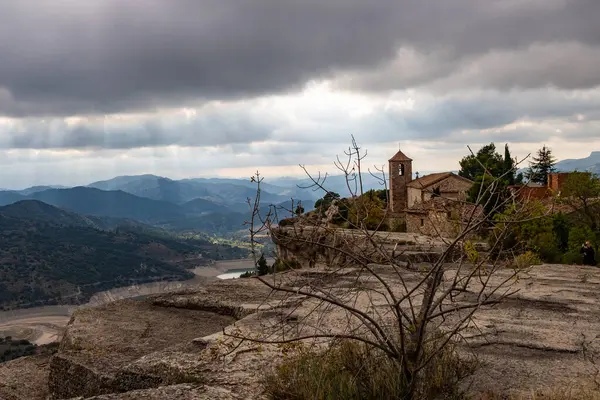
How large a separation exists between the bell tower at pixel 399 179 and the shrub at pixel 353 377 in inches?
1685

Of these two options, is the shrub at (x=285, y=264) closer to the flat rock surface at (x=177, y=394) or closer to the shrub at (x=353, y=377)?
the shrub at (x=353, y=377)

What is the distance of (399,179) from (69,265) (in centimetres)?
13983

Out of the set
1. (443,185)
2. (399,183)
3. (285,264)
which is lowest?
(285,264)

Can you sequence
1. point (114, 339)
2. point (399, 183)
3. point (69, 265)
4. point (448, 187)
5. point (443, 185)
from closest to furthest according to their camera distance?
point (114, 339)
point (443, 185)
point (448, 187)
point (399, 183)
point (69, 265)

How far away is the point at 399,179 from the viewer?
48.5 meters

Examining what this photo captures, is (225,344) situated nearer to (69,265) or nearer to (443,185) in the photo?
(443,185)

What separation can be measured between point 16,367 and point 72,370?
2611mm

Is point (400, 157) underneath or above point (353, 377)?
above

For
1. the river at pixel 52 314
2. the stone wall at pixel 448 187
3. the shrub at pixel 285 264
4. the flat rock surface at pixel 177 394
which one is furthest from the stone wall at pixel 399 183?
the flat rock surface at pixel 177 394

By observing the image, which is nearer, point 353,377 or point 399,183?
point 353,377

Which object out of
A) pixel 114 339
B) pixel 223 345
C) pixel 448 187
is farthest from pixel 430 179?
pixel 223 345

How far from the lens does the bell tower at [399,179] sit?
4778 centimetres

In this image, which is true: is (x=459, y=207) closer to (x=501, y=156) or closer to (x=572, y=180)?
(x=572, y=180)

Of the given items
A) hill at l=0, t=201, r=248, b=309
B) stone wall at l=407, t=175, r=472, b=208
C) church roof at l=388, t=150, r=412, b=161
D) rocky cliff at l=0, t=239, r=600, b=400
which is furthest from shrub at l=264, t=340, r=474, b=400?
hill at l=0, t=201, r=248, b=309
